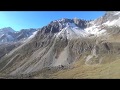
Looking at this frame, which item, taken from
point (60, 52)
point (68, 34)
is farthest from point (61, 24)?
point (60, 52)

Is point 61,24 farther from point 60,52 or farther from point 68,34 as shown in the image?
point 60,52

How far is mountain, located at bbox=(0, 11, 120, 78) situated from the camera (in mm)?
68875

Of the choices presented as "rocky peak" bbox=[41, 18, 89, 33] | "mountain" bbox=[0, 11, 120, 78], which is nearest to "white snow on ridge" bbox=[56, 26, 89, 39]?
"mountain" bbox=[0, 11, 120, 78]

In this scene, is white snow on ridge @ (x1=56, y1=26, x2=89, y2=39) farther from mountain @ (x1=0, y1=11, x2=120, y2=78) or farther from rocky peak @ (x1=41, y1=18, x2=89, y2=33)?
rocky peak @ (x1=41, y1=18, x2=89, y2=33)

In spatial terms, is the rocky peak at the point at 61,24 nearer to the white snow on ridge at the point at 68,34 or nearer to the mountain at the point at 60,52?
the mountain at the point at 60,52

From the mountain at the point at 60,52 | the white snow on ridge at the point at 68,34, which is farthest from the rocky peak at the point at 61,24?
the white snow on ridge at the point at 68,34

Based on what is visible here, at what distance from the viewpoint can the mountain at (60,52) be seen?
226ft

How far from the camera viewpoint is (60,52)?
82750mm

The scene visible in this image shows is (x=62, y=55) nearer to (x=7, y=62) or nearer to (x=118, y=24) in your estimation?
(x=7, y=62)

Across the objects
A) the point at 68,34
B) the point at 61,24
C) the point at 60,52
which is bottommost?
the point at 60,52

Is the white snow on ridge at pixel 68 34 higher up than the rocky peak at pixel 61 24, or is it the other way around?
the rocky peak at pixel 61 24
